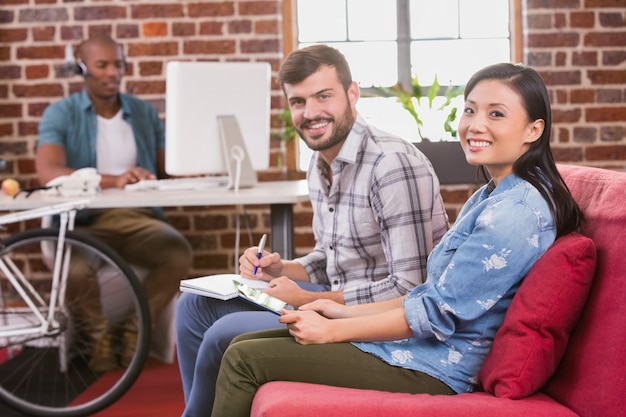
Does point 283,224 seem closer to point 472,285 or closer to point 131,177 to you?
point 131,177

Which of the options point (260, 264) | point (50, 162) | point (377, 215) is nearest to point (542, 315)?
point (377, 215)

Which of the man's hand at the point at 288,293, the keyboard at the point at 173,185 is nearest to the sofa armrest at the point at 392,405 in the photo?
the man's hand at the point at 288,293

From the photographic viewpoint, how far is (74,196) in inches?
120

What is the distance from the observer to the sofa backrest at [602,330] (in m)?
1.42

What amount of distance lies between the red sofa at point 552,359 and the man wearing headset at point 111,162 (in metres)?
2.01

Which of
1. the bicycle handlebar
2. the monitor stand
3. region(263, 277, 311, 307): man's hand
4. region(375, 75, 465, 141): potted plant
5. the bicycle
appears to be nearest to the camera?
region(263, 277, 311, 307): man's hand

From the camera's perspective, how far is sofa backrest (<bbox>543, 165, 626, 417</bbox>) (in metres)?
1.42

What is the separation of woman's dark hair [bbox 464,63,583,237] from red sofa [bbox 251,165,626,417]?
6cm

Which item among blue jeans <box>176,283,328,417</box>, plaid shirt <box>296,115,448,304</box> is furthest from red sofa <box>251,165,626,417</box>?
plaid shirt <box>296,115,448,304</box>

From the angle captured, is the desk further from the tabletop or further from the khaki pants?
the khaki pants

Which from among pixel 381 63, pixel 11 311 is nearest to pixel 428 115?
pixel 381 63

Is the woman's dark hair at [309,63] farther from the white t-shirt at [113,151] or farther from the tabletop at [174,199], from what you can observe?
the white t-shirt at [113,151]

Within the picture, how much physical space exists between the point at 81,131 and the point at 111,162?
0.18 meters

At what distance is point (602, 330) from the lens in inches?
57.5
